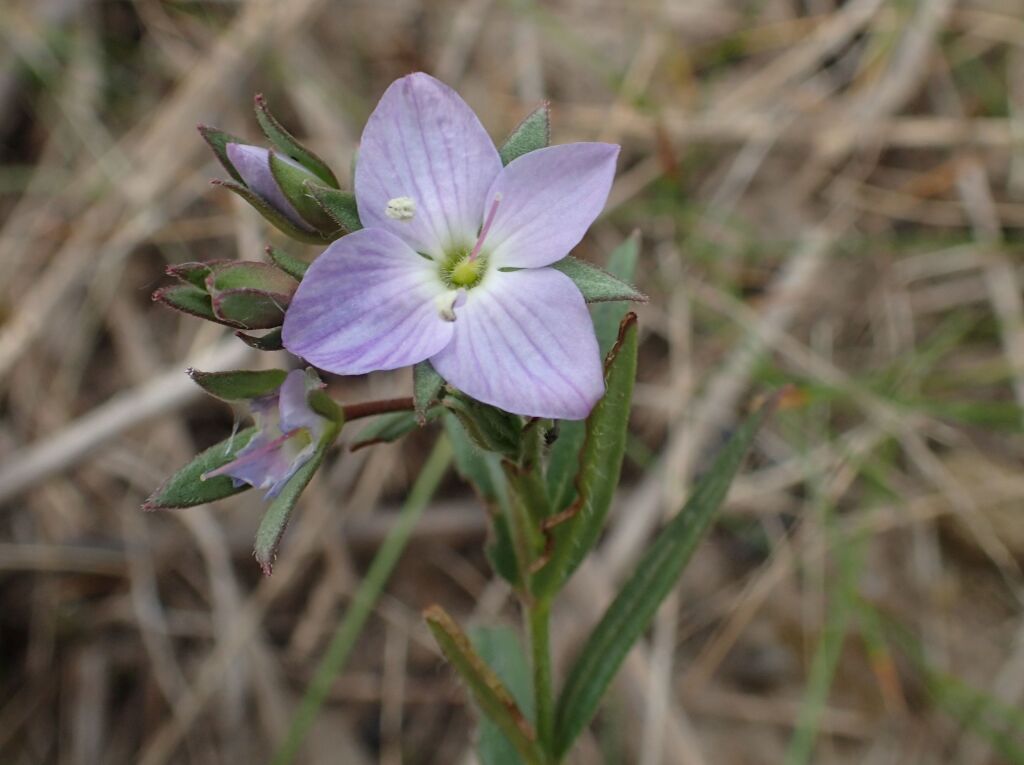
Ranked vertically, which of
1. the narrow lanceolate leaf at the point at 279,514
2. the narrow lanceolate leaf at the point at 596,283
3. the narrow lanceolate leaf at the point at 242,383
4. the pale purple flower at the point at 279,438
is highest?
the narrow lanceolate leaf at the point at 596,283

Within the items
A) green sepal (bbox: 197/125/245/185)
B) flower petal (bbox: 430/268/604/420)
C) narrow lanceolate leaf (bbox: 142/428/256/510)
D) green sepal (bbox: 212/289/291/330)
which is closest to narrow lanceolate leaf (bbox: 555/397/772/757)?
flower petal (bbox: 430/268/604/420)

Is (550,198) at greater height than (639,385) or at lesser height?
greater

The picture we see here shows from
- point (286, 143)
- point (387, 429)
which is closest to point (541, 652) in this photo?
point (387, 429)

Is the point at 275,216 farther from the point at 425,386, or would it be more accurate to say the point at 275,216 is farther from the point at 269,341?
the point at 425,386

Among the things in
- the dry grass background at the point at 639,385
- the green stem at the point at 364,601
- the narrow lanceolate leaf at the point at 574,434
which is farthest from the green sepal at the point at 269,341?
the dry grass background at the point at 639,385

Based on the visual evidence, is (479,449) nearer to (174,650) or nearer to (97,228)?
(174,650)

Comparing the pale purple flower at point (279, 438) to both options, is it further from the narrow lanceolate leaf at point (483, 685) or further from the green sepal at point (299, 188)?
the narrow lanceolate leaf at point (483, 685)
